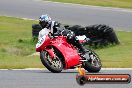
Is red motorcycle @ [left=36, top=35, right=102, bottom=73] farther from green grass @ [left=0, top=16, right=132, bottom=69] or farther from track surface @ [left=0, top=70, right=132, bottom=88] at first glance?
green grass @ [left=0, top=16, right=132, bottom=69]

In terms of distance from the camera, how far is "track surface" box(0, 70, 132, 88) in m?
8.37

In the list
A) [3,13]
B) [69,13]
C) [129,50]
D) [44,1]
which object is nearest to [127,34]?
[129,50]

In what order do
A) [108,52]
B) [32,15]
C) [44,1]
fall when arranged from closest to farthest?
[108,52]
[32,15]
[44,1]

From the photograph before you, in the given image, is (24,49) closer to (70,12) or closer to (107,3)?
(70,12)

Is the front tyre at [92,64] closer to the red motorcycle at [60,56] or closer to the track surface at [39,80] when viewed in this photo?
the red motorcycle at [60,56]

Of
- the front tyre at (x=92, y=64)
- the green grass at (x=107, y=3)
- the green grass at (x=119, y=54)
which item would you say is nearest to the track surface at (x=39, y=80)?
the front tyre at (x=92, y=64)

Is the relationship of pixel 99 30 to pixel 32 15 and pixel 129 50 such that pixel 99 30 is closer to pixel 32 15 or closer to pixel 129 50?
pixel 129 50

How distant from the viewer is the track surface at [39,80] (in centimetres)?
Answer: 837

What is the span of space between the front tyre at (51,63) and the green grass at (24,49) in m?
1.16

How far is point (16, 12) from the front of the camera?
26406mm

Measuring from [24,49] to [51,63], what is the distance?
696 centimetres

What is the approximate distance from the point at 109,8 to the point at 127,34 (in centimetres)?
706

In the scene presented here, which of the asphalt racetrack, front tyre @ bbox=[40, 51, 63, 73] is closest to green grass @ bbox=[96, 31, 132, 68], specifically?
front tyre @ bbox=[40, 51, 63, 73]

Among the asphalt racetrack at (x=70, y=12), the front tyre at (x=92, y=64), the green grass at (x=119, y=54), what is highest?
the front tyre at (x=92, y=64)
